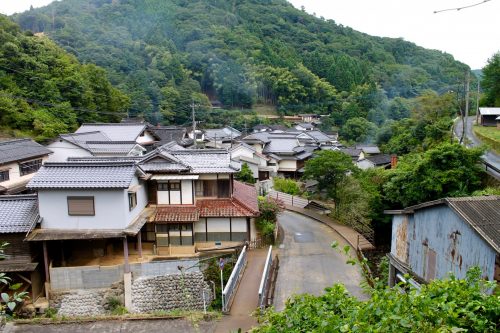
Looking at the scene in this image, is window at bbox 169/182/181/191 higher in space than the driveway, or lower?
higher

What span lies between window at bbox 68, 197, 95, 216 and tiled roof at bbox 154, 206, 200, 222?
120 inches

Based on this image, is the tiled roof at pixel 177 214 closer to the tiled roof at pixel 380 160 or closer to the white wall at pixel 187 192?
the white wall at pixel 187 192

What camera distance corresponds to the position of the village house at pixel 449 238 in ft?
31.0

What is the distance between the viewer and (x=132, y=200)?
17.7 m

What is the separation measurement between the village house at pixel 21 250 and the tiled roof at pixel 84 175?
1479 millimetres

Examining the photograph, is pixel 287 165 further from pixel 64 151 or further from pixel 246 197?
pixel 64 151

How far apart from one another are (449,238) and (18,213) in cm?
1664

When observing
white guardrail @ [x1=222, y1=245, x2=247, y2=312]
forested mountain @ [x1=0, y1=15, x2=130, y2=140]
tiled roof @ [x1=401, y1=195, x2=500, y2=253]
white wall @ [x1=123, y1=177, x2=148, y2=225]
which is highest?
forested mountain @ [x1=0, y1=15, x2=130, y2=140]

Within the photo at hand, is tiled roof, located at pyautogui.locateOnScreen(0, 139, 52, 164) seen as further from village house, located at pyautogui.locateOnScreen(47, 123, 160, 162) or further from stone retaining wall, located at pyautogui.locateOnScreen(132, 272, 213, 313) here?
stone retaining wall, located at pyautogui.locateOnScreen(132, 272, 213, 313)

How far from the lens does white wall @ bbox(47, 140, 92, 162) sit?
28.1 metres

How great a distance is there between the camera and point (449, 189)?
17359 millimetres

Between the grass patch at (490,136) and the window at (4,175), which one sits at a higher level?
the grass patch at (490,136)

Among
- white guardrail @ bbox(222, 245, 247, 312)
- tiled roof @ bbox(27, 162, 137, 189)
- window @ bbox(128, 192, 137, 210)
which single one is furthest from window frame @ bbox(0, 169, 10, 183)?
white guardrail @ bbox(222, 245, 247, 312)

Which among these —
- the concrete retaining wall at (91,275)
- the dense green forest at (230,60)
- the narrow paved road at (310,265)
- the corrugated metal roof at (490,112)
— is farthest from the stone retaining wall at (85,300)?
the dense green forest at (230,60)
